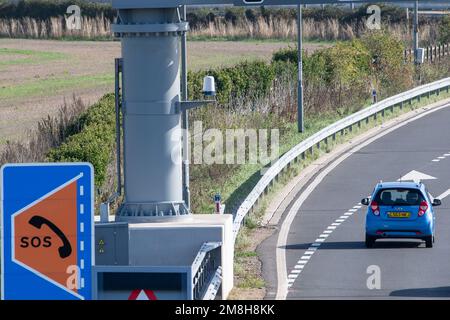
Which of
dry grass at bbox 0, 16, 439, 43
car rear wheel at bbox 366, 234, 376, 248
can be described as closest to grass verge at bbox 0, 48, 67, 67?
dry grass at bbox 0, 16, 439, 43

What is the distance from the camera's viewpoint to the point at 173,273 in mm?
11445

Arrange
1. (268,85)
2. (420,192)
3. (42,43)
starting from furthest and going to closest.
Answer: (42,43) < (268,85) < (420,192)

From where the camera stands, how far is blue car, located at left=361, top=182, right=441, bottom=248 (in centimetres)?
2334

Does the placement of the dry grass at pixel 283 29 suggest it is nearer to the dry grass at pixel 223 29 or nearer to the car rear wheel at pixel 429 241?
the dry grass at pixel 223 29

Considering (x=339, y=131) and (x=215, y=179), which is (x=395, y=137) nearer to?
(x=339, y=131)

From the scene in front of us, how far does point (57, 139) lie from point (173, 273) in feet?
70.9

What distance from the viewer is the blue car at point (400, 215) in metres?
23.3

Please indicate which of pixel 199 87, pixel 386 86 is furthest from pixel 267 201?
pixel 386 86

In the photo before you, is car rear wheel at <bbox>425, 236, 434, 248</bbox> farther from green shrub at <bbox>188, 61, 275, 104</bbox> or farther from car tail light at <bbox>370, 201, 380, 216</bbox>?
green shrub at <bbox>188, 61, 275, 104</bbox>

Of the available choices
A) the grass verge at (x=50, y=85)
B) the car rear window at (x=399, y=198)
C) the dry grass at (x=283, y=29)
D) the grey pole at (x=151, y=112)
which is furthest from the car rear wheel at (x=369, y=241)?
the dry grass at (x=283, y=29)

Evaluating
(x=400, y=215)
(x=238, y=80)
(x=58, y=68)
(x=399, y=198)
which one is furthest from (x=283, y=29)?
(x=400, y=215)

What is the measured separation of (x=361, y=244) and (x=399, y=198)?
44.6 inches
